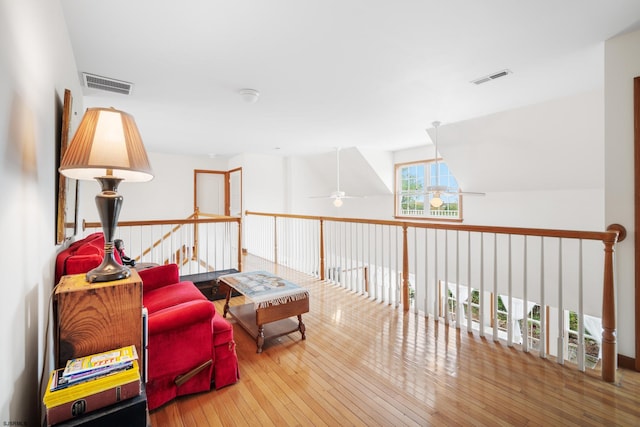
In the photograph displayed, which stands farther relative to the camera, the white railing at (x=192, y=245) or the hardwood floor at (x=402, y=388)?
the white railing at (x=192, y=245)

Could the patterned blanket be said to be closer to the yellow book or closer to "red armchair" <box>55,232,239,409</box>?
"red armchair" <box>55,232,239,409</box>

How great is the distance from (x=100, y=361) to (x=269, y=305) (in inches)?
52.6

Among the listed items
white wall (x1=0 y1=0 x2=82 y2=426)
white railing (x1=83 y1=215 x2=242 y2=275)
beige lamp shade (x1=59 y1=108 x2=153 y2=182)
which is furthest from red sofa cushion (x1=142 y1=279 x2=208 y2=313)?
white railing (x1=83 y1=215 x2=242 y2=275)

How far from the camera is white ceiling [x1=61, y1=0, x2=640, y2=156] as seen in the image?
194 centimetres

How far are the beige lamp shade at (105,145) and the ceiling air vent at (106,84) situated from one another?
2.13 metres

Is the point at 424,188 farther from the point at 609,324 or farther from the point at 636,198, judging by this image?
the point at 609,324

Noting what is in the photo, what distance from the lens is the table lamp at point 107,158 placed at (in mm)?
1222

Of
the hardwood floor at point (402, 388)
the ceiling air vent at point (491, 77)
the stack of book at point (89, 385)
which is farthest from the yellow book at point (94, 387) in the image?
the ceiling air vent at point (491, 77)

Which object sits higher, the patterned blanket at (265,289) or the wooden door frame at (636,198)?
the wooden door frame at (636,198)

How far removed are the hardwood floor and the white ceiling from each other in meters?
2.50

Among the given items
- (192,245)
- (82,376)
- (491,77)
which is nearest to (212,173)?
(192,245)

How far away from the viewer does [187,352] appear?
184cm

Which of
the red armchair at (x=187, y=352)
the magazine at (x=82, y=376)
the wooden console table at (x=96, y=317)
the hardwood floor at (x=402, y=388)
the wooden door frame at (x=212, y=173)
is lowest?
the hardwood floor at (x=402, y=388)

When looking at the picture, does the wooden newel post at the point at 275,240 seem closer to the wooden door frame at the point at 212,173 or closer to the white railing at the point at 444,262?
the white railing at the point at 444,262
